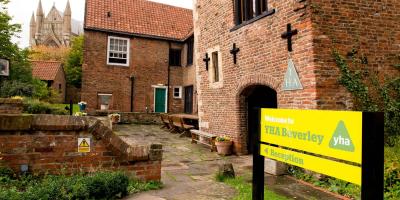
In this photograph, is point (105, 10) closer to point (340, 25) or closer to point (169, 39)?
point (169, 39)

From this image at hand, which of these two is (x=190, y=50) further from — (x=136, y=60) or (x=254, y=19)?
(x=254, y=19)

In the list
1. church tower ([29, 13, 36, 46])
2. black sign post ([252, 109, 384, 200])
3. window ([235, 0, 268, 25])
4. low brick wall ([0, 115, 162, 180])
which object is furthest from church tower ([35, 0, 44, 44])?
black sign post ([252, 109, 384, 200])

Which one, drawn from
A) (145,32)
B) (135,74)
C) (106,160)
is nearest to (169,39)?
(145,32)

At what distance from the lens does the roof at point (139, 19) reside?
18922 millimetres

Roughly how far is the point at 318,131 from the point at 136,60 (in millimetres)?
17850

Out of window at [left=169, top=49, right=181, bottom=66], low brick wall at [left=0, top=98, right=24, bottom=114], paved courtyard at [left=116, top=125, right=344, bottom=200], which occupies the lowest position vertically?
paved courtyard at [left=116, top=125, right=344, bottom=200]

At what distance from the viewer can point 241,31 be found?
8.84 metres

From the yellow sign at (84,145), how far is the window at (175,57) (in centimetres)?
1639

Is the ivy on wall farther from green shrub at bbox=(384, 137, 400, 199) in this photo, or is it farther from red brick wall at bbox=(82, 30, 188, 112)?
red brick wall at bbox=(82, 30, 188, 112)

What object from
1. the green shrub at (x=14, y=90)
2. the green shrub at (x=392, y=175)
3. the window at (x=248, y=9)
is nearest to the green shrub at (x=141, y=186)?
the green shrub at (x=392, y=175)

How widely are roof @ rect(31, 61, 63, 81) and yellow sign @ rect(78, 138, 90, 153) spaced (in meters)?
31.5

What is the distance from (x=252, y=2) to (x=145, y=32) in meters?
12.5

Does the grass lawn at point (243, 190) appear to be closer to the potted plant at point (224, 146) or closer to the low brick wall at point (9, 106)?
the potted plant at point (224, 146)

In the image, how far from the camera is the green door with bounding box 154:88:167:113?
806 inches
